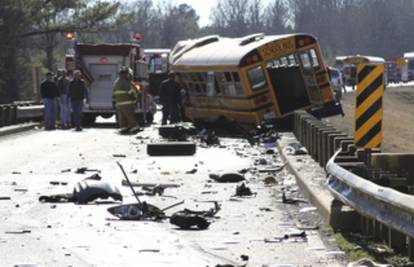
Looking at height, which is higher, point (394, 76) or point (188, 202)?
point (188, 202)

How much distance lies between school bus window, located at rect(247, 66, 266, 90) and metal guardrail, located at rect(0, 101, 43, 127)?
9033 mm

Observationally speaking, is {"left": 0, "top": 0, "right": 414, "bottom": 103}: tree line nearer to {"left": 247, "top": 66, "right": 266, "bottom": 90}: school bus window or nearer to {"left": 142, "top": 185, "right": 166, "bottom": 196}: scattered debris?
{"left": 247, "top": 66, "right": 266, "bottom": 90}: school bus window

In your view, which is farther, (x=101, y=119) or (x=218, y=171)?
(x=101, y=119)

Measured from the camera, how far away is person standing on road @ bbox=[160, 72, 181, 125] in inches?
1336

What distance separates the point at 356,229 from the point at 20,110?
28.7 metres

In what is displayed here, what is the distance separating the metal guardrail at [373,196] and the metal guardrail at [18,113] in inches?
853

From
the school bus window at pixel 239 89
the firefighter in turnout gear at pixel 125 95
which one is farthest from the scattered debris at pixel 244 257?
the firefighter in turnout gear at pixel 125 95

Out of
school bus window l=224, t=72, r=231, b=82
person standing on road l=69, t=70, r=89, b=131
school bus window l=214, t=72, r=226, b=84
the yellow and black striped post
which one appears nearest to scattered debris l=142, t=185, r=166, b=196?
the yellow and black striped post

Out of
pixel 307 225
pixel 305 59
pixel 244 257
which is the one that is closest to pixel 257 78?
pixel 305 59

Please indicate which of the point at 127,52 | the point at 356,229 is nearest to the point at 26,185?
the point at 356,229

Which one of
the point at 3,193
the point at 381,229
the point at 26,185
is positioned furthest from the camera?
the point at 26,185

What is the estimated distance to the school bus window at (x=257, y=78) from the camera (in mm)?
31203

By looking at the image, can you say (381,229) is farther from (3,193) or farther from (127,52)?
(127,52)

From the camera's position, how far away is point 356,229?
11656 mm
